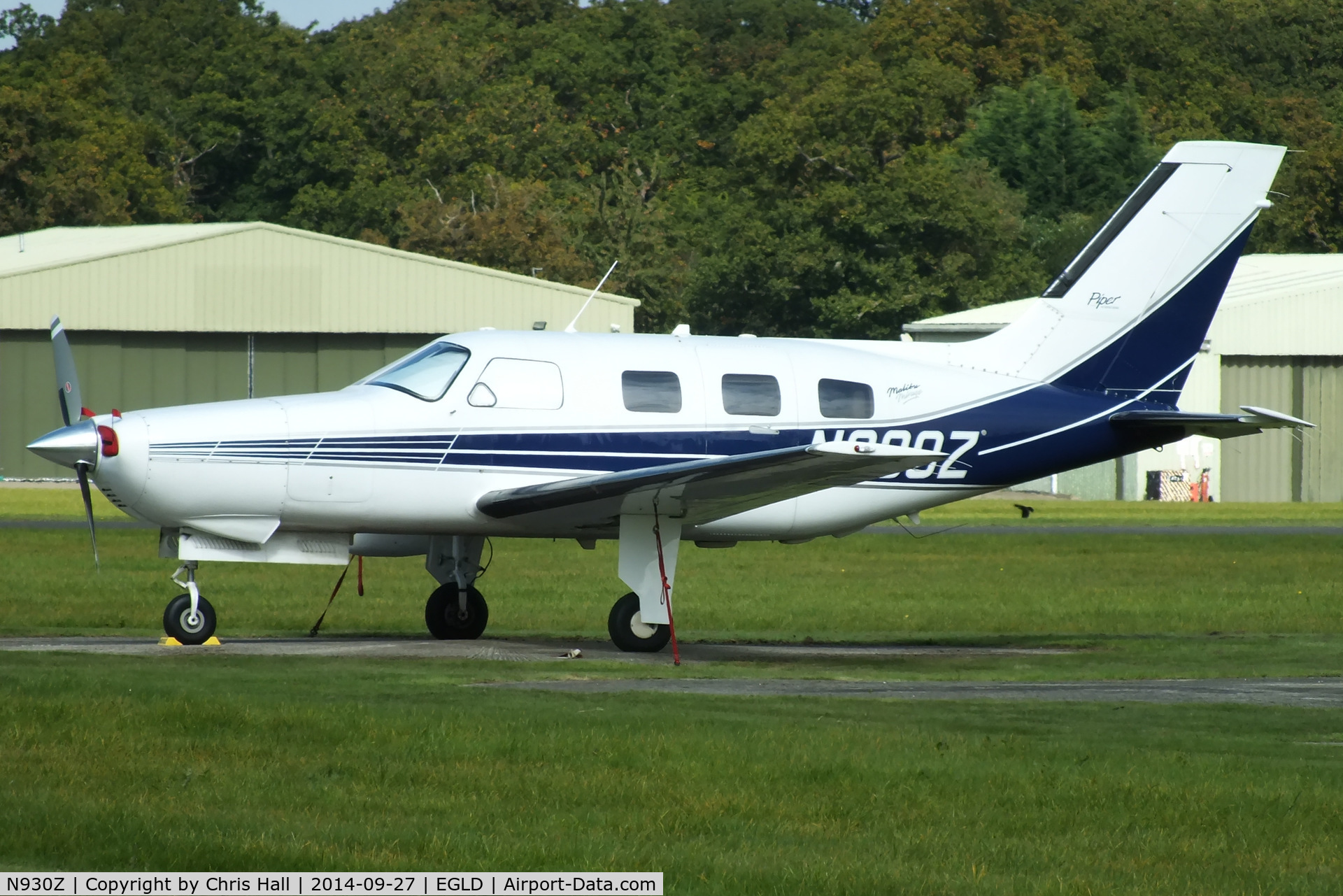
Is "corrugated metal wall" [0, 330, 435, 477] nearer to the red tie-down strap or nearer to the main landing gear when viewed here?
the main landing gear

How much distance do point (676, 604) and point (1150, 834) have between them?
1476 cm

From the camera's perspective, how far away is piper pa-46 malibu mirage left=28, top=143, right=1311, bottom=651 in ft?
51.4

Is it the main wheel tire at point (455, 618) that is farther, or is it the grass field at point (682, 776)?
the main wheel tire at point (455, 618)

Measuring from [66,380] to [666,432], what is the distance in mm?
5484

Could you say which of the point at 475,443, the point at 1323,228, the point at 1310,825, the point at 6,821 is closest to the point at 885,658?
the point at 475,443

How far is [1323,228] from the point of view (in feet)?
251

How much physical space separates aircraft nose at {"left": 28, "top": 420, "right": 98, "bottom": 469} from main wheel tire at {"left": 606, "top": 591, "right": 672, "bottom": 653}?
4789 mm

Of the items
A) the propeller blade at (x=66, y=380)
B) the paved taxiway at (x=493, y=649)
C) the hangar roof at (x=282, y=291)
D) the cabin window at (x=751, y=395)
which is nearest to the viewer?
the paved taxiway at (x=493, y=649)

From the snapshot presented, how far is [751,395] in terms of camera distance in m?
17.0

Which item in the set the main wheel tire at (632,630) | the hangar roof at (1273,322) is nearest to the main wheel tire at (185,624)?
the main wheel tire at (632,630)

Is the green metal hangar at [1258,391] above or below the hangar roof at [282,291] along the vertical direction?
below

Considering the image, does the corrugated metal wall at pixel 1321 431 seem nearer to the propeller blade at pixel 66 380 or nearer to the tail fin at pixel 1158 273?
the tail fin at pixel 1158 273

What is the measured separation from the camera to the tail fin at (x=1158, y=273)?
1870cm

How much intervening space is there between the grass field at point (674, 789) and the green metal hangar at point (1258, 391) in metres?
39.5
